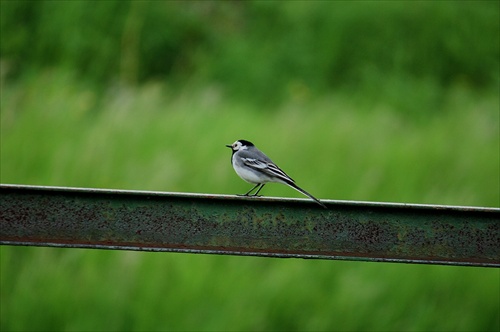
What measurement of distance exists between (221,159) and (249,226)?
5.03 metres

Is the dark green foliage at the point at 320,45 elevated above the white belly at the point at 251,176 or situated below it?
above

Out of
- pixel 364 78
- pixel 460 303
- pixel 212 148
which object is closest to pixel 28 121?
pixel 212 148

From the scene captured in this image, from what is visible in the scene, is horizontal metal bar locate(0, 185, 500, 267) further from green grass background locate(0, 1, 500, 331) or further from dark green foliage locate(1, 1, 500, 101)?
dark green foliage locate(1, 1, 500, 101)

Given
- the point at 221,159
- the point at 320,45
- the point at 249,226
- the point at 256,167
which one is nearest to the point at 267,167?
the point at 256,167

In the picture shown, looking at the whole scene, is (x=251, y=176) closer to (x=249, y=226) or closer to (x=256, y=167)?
(x=256, y=167)

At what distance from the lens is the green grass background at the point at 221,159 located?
5.88 metres

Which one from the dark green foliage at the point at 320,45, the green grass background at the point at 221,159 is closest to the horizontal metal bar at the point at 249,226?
the green grass background at the point at 221,159

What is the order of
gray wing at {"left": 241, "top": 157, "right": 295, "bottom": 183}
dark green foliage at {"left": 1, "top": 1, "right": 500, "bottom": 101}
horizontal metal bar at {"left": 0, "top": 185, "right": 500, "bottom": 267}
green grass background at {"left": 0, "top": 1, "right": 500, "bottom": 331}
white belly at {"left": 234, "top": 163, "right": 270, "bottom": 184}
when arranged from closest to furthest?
horizontal metal bar at {"left": 0, "top": 185, "right": 500, "bottom": 267}, gray wing at {"left": 241, "top": 157, "right": 295, "bottom": 183}, white belly at {"left": 234, "top": 163, "right": 270, "bottom": 184}, green grass background at {"left": 0, "top": 1, "right": 500, "bottom": 331}, dark green foliage at {"left": 1, "top": 1, "right": 500, "bottom": 101}

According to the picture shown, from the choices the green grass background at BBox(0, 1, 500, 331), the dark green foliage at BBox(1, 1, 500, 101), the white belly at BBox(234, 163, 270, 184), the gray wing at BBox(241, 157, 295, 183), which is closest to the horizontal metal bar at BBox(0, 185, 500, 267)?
the gray wing at BBox(241, 157, 295, 183)

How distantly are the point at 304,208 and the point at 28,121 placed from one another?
5272mm

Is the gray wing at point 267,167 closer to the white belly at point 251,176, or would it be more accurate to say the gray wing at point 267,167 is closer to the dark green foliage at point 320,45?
the white belly at point 251,176

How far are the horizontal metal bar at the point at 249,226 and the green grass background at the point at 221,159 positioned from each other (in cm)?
258

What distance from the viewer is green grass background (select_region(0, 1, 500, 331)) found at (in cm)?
588

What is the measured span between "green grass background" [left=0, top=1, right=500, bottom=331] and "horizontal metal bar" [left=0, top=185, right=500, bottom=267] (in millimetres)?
2583
